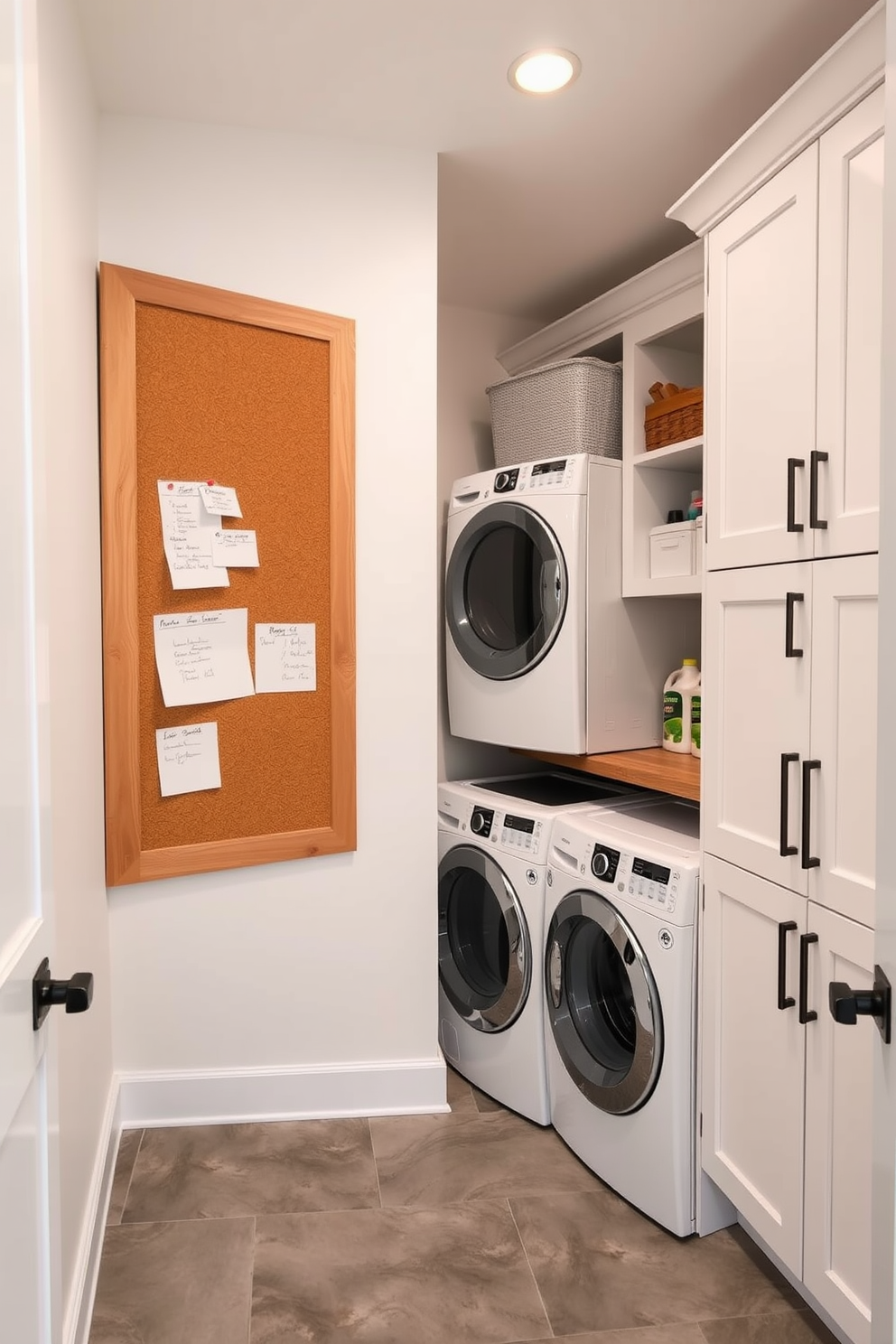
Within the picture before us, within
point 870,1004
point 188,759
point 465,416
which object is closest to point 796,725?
point 870,1004

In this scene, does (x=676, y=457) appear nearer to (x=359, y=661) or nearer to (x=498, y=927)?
(x=359, y=661)

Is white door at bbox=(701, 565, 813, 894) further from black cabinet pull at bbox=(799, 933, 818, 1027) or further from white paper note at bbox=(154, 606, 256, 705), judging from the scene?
white paper note at bbox=(154, 606, 256, 705)

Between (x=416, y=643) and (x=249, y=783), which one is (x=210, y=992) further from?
(x=416, y=643)

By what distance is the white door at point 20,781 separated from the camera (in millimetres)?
796

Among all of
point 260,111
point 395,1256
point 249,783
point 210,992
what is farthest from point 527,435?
point 395,1256

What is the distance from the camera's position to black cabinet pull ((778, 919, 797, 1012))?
1.57 meters

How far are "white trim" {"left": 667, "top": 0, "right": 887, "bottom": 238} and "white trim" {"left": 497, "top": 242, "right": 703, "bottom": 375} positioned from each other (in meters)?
0.42

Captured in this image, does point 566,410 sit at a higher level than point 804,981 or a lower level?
higher

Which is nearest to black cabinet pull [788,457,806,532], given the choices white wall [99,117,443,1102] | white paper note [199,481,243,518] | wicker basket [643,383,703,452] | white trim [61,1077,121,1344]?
wicker basket [643,383,703,452]

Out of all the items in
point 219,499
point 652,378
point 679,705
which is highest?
point 652,378

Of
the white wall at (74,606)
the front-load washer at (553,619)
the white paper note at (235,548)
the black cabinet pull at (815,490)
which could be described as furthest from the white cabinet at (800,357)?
the white wall at (74,606)

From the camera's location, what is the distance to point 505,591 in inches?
106

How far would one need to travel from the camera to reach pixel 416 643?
237 cm

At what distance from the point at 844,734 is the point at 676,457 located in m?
1.26
